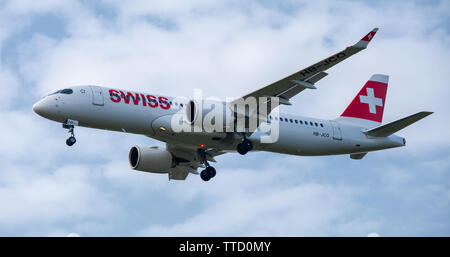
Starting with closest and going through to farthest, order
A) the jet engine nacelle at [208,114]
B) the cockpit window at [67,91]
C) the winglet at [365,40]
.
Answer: the winglet at [365,40]
the cockpit window at [67,91]
the jet engine nacelle at [208,114]

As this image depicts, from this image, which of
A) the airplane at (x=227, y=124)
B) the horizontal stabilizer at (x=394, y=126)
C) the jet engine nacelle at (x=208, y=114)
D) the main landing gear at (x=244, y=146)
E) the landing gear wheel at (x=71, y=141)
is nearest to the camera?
the airplane at (x=227, y=124)

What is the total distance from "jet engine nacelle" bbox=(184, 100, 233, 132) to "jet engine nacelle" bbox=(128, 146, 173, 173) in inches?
262

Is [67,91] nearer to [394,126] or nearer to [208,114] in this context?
[208,114]

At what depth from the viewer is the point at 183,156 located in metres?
45.2

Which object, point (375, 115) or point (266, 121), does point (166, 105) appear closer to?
point (266, 121)

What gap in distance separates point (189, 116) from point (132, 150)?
796cm

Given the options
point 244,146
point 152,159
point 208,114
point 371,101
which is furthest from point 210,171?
point 371,101

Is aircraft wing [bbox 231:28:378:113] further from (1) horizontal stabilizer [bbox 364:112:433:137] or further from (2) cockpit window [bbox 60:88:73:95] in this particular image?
(2) cockpit window [bbox 60:88:73:95]

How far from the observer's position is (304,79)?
1442 inches

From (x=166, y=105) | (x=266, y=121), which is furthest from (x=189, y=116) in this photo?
(x=266, y=121)

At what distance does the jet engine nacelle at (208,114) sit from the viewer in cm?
3841

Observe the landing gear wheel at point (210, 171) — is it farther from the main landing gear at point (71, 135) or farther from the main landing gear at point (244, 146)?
the main landing gear at point (71, 135)

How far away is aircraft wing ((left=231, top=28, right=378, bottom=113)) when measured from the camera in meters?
33.6

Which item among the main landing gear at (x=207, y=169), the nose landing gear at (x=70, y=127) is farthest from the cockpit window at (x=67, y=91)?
the main landing gear at (x=207, y=169)
